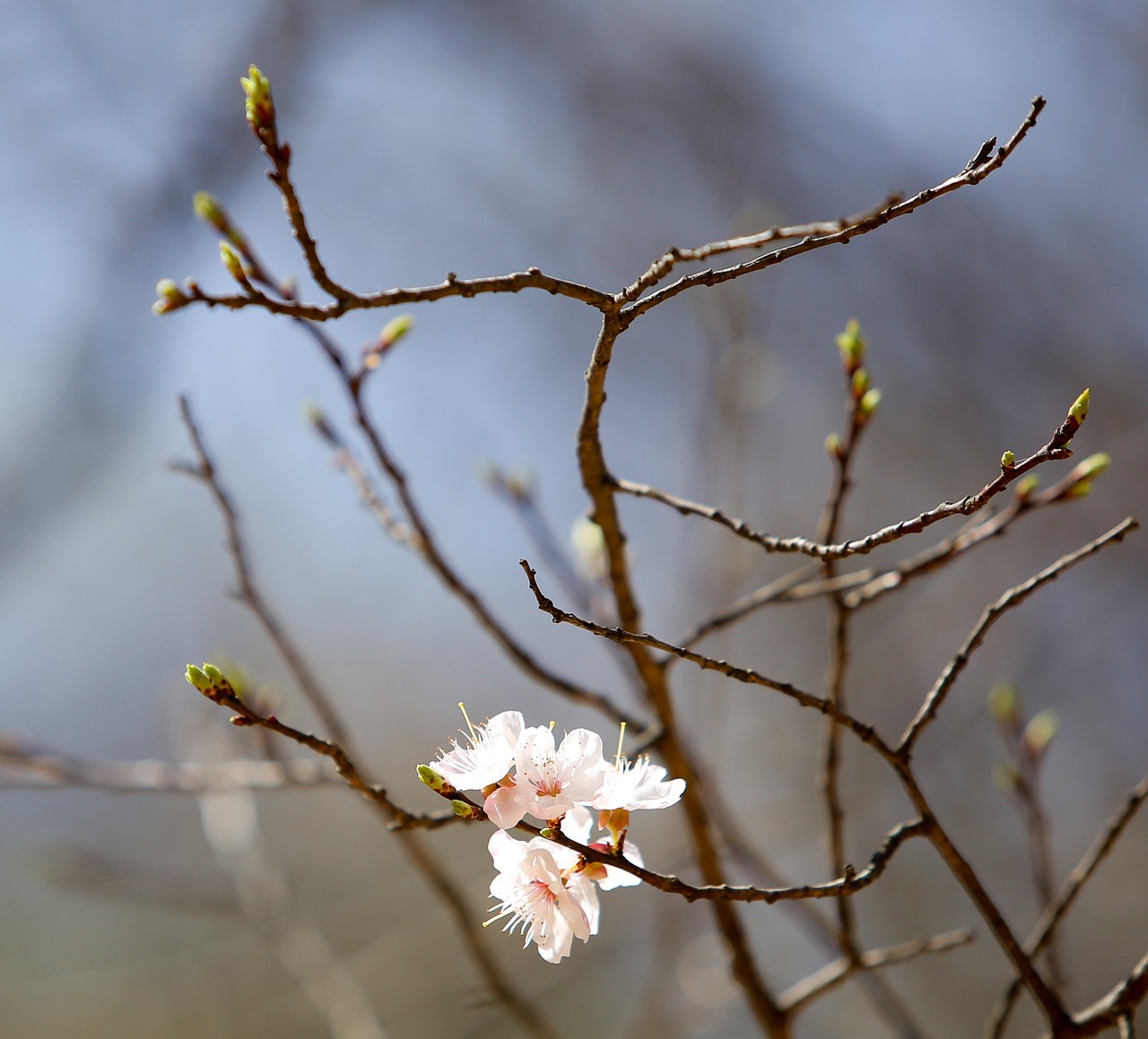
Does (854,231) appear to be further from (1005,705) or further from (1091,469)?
(1005,705)

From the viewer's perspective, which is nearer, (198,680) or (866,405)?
(198,680)

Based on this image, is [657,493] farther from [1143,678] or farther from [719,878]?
[1143,678]

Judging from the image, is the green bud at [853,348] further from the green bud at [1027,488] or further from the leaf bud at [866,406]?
the green bud at [1027,488]

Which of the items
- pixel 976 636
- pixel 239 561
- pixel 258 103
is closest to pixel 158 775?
pixel 239 561

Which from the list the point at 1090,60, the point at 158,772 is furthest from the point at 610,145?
the point at 158,772

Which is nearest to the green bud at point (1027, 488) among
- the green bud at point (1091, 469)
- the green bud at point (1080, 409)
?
the green bud at point (1091, 469)

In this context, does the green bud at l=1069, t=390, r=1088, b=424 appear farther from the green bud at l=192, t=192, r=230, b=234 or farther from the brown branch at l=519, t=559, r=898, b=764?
the green bud at l=192, t=192, r=230, b=234

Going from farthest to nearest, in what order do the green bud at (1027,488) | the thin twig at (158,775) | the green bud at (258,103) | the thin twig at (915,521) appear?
the thin twig at (158,775) → the green bud at (1027,488) → the green bud at (258,103) → the thin twig at (915,521)

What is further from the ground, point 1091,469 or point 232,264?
point 232,264
